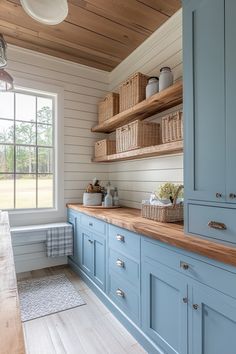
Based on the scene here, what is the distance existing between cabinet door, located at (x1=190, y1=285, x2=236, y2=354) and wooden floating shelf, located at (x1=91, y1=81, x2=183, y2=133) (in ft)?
4.86

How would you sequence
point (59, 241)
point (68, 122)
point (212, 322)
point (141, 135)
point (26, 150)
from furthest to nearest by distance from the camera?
point (68, 122) → point (26, 150) → point (59, 241) → point (141, 135) → point (212, 322)

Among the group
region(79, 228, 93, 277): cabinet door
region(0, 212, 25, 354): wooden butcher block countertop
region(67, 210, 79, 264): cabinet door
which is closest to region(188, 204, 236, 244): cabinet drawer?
region(0, 212, 25, 354): wooden butcher block countertop

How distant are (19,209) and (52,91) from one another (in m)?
1.66

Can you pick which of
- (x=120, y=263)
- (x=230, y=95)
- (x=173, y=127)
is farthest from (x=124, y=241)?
(x=230, y=95)

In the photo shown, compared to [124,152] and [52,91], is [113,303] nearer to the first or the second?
[124,152]

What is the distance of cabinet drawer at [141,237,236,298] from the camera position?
105cm

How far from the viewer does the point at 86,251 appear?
263 centimetres

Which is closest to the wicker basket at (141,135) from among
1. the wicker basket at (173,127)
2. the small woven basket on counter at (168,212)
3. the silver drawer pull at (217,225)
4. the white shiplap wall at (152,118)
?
the white shiplap wall at (152,118)

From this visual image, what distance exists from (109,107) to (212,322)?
2.55m

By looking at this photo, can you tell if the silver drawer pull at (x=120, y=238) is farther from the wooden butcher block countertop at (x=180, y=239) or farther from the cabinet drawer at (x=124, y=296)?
the cabinet drawer at (x=124, y=296)

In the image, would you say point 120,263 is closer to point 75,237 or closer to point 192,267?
point 192,267

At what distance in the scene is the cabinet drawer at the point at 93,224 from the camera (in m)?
2.25

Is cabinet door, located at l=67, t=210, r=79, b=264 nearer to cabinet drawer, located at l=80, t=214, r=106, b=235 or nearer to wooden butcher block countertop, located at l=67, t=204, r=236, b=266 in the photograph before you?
cabinet drawer, located at l=80, t=214, r=106, b=235

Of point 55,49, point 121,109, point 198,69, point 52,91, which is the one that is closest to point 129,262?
point 198,69
